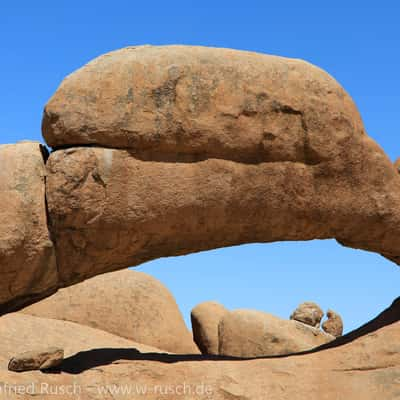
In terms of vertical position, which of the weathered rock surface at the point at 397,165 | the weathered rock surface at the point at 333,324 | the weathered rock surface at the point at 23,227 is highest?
the weathered rock surface at the point at 397,165

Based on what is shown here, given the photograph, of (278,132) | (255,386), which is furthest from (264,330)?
(278,132)

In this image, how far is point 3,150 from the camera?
27.9 ft

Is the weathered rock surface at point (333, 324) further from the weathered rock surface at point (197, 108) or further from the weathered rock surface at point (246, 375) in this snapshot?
the weathered rock surface at point (197, 108)

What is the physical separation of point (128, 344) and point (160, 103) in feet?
19.7

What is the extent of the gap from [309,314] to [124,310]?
4532 mm

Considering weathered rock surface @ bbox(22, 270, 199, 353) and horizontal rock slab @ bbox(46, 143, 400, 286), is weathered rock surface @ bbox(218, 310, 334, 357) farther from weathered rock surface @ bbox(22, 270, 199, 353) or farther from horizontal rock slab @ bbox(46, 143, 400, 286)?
horizontal rock slab @ bbox(46, 143, 400, 286)

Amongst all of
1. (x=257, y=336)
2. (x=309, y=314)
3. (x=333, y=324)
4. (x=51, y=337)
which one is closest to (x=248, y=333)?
(x=257, y=336)

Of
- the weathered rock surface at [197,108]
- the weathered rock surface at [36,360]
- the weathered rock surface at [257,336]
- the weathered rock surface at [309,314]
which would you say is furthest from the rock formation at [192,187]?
the weathered rock surface at [309,314]

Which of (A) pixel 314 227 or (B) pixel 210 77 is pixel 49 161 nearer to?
(B) pixel 210 77

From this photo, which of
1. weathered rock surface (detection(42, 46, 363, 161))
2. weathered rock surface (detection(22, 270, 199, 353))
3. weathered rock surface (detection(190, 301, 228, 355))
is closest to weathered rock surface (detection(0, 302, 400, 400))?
weathered rock surface (detection(42, 46, 363, 161))

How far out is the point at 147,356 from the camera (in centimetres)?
925

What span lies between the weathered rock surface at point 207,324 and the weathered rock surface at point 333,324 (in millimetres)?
2525

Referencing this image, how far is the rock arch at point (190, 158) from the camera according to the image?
8.21 m

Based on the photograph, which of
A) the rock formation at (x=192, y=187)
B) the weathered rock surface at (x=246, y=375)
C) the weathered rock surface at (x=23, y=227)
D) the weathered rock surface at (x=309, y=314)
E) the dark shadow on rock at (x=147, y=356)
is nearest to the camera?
the weathered rock surface at (x=23, y=227)
